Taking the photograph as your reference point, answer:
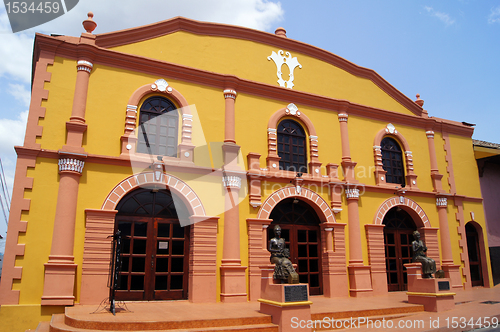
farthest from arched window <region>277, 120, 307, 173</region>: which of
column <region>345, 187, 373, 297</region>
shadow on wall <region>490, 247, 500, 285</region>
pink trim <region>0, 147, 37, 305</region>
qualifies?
shadow on wall <region>490, 247, 500, 285</region>

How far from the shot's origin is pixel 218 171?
11.6 meters

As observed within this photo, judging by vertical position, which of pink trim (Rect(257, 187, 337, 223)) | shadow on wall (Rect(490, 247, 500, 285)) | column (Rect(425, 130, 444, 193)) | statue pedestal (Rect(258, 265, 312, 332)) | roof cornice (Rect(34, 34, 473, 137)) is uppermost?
roof cornice (Rect(34, 34, 473, 137))

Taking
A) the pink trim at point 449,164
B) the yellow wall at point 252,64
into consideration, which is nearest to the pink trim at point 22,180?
the yellow wall at point 252,64

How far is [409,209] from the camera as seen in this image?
1455 centimetres

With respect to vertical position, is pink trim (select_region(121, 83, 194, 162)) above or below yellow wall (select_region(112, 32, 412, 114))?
below

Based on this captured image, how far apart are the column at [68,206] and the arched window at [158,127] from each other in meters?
1.56

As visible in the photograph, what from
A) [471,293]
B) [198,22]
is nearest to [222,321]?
[198,22]

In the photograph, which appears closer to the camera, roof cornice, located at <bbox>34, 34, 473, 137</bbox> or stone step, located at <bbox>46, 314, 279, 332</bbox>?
stone step, located at <bbox>46, 314, 279, 332</bbox>

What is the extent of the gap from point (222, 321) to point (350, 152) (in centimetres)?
813

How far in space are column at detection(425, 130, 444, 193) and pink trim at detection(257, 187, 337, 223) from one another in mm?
5094

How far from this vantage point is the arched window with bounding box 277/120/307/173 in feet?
42.5

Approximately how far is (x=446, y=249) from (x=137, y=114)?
38.8 ft

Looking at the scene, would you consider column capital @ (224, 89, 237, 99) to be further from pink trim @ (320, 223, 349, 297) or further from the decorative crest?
pink trim @ (320, 223, 349, 297)

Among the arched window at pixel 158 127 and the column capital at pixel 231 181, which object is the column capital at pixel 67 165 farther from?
the column capital at pixel 231 181
